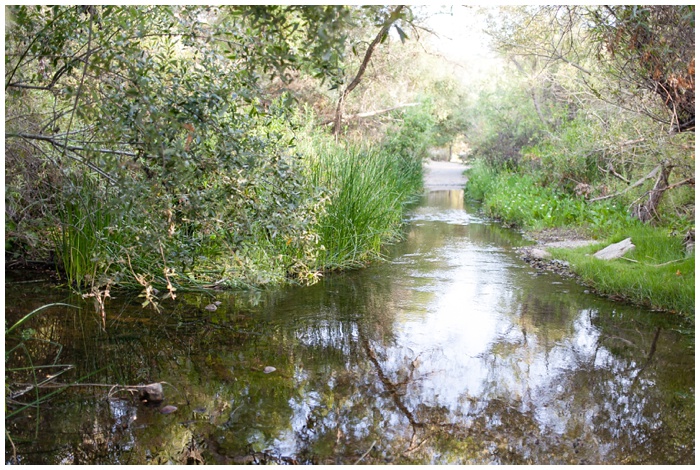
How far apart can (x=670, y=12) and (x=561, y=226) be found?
556 centimetres

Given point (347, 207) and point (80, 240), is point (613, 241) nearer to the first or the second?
Result: point (347, 207)

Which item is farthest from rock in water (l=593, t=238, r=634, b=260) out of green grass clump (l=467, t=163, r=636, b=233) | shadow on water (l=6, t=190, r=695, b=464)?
green grass clump (l=467, t=163, r=636, b=233)

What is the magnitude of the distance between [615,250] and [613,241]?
65cm

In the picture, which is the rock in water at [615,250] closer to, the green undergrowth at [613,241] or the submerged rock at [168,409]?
the green undergrowth at [613,241]

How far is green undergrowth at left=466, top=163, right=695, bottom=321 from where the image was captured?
5059 mm

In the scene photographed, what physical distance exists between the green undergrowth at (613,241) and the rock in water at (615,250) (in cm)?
9

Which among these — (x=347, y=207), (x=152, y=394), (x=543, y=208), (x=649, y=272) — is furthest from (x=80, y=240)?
(x=543, y=208)

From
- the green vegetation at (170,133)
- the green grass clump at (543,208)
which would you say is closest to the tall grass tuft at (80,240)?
the green vegetation at (170,133)

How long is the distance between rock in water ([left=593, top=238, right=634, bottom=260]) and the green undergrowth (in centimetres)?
9

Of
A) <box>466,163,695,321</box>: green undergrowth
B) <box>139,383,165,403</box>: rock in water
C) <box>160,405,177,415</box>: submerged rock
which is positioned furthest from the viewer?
<box>466,163,695,321</box>: green undergrowth

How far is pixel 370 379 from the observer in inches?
135

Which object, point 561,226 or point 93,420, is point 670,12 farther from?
point 561,226

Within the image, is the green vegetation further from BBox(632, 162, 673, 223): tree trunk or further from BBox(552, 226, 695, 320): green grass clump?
BBox(632, 162, 673, 223): tree trunk

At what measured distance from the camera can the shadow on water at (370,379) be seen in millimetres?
2668
